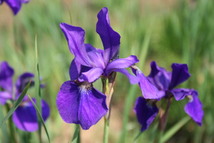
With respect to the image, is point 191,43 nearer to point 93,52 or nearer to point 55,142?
point 55,142

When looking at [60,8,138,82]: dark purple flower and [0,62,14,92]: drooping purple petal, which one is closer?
[60,8,138,82]: dark purple flower

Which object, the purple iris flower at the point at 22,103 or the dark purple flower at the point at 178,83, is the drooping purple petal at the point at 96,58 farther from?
the purple iris flower at the point at 22,103

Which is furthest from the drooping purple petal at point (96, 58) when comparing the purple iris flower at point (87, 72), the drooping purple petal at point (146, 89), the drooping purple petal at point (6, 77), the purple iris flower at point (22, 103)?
the drooping purple petal at point (6, 77)

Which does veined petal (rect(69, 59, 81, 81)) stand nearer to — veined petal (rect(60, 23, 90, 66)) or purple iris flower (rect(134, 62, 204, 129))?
veined petal (rect(60, 23, 90, 66))

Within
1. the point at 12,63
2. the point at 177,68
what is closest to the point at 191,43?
the point at 177,68

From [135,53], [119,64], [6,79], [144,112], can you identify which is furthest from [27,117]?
[135,53]

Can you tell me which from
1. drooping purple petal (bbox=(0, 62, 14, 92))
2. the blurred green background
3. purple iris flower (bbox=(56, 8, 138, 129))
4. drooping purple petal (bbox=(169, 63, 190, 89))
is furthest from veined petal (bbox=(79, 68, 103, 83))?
the blurred green background
